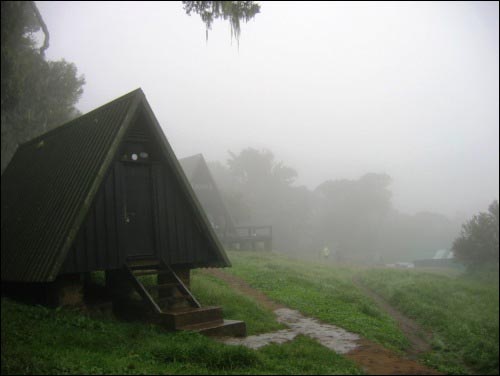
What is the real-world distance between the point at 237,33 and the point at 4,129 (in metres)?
21.4

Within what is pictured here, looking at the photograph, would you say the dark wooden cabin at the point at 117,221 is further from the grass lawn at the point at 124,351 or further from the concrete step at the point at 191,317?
the grass lawn at the point at 124,351

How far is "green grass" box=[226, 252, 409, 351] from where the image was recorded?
13438 mm

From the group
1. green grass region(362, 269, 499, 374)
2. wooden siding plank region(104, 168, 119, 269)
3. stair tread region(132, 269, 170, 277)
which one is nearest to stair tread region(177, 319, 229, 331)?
stair tread region(132, 269, 170, 277)

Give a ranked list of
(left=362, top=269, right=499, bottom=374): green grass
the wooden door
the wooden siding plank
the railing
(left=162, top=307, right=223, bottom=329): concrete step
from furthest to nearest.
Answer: the railing → (left=362, top=269, right=499, bottom=374): green grass → the wooden door → the wooden siding plank → (left=162, top=307, right=223, bottom=329): concrete step

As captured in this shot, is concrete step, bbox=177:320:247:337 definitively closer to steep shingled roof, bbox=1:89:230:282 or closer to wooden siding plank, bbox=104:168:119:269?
wooden siding plank, bbox=104:168:119:269

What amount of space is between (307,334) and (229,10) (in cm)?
914

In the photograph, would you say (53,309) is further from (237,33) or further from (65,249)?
(237,33)

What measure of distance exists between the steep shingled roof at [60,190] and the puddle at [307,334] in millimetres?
2863

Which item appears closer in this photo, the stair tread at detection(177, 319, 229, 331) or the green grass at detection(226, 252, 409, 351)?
the stair tread at detection(177, 319, 229, 331)

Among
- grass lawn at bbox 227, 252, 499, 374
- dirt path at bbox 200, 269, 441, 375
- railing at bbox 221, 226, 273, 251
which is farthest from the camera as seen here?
railing at bbox 221, 226, 273, 251

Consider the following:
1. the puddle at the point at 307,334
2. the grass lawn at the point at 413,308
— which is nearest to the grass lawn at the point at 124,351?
the puddle at the point at 307,334

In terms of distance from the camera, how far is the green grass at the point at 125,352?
790 centimetres

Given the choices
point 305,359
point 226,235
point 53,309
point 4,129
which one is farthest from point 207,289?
point 226,235

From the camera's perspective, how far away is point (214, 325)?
11.2 metres
